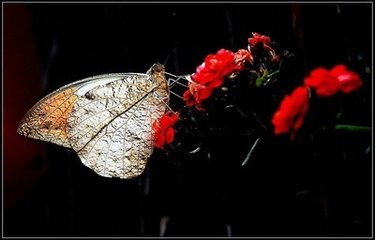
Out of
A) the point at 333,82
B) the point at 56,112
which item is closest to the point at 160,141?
the point at 333,82

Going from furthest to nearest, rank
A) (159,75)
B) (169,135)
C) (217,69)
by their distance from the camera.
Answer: (159,75) < (169,135) < (217,69)

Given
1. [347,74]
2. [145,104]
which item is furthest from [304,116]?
[145,104]

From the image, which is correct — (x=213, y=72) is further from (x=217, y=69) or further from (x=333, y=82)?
(x=333, y=82)

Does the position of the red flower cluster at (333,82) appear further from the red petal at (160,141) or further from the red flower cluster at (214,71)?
the red petal at (160,141)

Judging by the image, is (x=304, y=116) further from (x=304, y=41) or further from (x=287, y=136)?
(x=304, y=41)

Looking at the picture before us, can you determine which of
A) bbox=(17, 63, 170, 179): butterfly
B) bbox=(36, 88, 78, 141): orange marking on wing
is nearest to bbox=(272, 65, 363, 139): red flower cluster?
bbox=(17, 63, 170, 179): butterfly

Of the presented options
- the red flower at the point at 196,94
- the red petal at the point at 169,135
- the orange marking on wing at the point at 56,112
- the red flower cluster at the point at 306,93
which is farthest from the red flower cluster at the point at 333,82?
the orange marking on wing at the point at 56,112
